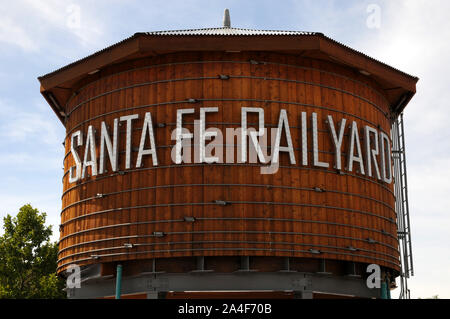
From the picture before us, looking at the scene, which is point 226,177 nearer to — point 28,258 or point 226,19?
point 226,19

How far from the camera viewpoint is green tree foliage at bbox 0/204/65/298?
5088 cm

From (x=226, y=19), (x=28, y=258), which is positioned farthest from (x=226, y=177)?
(x=28, y=258)

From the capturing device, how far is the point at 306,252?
25.7 metres

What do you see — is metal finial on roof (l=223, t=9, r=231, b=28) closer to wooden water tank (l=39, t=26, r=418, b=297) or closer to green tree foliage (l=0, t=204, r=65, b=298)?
wooden water tank (l=39, t=26, r=418, b=297)

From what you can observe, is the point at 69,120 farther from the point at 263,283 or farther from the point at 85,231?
the point at 263,283

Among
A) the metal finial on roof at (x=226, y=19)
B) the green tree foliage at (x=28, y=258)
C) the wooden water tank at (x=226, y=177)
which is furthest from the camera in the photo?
the green tree foliage at (x=28, y=258)

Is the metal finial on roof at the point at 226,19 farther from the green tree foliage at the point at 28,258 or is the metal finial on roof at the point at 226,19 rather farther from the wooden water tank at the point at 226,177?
the green tree foliage at the point at 28,258

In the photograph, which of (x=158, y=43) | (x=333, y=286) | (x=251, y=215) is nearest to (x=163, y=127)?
(x=158, y=43)

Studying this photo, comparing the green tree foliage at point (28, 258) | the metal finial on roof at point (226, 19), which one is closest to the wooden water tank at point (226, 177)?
the metal finial on roof at point (226, 19)

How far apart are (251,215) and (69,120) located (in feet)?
41.0

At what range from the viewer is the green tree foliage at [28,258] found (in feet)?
167

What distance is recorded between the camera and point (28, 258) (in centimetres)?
5297

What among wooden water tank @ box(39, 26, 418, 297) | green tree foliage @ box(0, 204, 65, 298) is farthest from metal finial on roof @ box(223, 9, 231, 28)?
green tree foliage @ box(0, 204, 65, 298)
